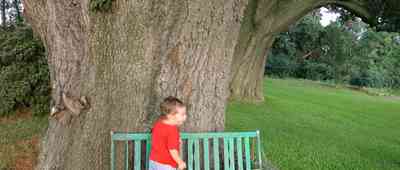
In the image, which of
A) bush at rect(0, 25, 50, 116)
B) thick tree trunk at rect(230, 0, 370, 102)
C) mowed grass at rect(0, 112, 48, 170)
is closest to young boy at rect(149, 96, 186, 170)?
mowed grass at rect(0, 112, 48, 170)

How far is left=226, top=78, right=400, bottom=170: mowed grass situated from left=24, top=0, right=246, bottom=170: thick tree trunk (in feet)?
8.43

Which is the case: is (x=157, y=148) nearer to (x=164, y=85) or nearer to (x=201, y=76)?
(x=164, y=85)

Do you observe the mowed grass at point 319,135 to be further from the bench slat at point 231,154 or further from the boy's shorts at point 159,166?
the boy's shorts at point 159,166

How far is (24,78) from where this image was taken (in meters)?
7.04

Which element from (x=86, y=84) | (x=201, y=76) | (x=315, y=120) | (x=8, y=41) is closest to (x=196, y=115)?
(x=201, y=76)

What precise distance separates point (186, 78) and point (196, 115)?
450 mm

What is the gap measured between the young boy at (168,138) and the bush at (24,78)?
5.09 metres

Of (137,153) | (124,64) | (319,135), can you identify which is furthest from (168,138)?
(319,135)

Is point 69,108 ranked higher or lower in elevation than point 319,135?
higher

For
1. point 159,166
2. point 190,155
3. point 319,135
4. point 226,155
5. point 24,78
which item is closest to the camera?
point 159,166

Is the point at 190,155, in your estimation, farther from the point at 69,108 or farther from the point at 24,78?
the point at 24,78

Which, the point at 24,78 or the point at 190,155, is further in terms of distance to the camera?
the point at 24,78

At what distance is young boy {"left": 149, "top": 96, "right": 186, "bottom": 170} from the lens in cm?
281

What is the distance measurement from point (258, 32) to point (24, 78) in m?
6.83
